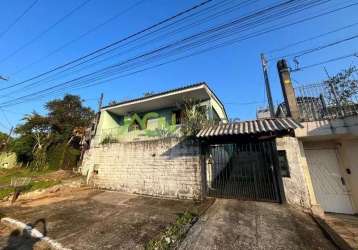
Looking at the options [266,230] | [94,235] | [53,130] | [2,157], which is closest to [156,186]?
[94,235]

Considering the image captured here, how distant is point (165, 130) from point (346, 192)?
8.54 metres

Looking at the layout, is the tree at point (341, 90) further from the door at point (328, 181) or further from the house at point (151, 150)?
the house at point (151, 150)

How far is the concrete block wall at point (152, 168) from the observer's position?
7.54 m

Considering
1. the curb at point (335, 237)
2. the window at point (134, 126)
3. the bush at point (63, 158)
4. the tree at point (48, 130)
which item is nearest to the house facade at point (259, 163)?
the curb at point (335, 237)

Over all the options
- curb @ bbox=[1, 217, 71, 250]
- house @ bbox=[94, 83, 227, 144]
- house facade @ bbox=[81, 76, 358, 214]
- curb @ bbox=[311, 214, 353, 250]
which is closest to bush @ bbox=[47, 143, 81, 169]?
house @ bbox=[94, 83, 227, 144]

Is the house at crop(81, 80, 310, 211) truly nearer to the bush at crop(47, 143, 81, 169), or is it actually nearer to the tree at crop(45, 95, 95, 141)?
the bush at crop(47, 143, 81, 169)

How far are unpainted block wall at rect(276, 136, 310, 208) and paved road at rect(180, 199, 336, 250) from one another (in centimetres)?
51

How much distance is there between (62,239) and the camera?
13.1ft

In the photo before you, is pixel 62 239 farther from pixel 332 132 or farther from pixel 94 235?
pixel 332 132

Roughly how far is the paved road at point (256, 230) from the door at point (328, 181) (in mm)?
2385

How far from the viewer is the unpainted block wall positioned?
18.5 ft

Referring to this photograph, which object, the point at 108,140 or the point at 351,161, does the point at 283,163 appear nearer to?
the point at 351,161

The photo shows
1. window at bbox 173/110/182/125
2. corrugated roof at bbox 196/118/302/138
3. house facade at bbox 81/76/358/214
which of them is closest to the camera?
corrugated roof at bbox 196/118/302/138

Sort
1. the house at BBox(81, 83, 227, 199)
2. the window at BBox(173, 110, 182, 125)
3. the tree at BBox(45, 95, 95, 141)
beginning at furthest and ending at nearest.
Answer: the tree at BBox(45, 95, 95, 141) < the window at BBox(173, 110, 182, 125) < the house at BBox(81, 83, 227, 199)
